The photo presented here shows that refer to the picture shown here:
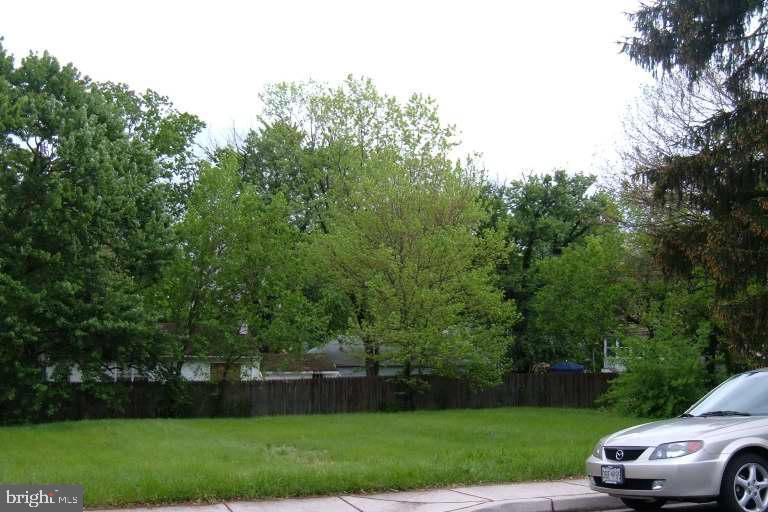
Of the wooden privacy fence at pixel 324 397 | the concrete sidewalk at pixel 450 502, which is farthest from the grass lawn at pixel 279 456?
the wooden privacy fence at pixel 324 397

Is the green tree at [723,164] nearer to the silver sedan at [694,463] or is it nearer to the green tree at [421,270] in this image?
the silver sedan at [694,463]

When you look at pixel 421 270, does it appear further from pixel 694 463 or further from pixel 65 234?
pixel 694 463

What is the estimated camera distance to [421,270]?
31359mm

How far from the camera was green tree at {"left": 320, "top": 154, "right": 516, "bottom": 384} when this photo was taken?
31.0 metres

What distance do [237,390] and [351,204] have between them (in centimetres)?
879

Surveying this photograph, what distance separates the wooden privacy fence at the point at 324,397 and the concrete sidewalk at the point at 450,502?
59.6 ft

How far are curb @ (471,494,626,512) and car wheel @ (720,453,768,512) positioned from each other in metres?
1.87

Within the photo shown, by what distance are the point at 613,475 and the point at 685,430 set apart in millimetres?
938

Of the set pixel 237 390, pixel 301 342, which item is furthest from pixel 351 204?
pixel 237 390

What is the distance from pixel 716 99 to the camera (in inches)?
1024

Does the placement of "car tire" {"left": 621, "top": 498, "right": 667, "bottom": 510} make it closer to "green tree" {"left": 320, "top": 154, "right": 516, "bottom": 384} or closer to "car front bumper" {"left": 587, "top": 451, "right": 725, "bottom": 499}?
"car front bumper" {"left": 587, "top": 451, "right": 725, "bottom": 499}

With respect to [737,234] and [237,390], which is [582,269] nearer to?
[237,390]

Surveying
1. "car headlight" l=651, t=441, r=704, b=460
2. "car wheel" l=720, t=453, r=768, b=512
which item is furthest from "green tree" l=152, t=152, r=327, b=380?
"car wheel" l=720, t=453, r=768, b=512

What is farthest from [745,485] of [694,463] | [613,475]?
[613,475]
